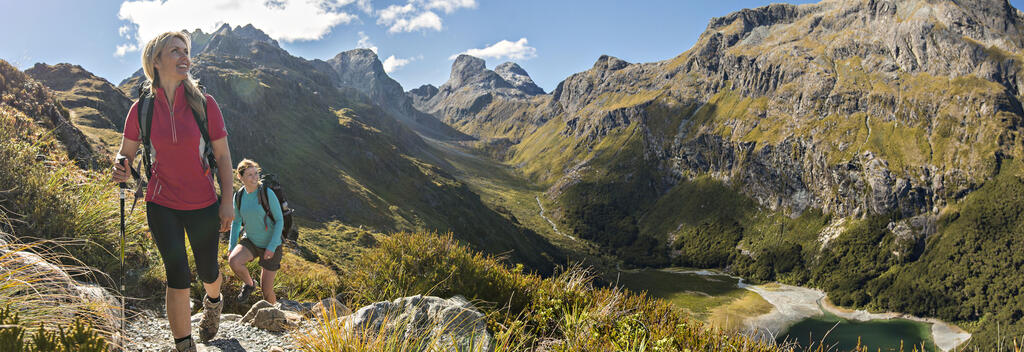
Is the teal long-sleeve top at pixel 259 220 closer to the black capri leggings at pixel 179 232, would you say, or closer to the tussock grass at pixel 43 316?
the tussock grass at pixel 43 316

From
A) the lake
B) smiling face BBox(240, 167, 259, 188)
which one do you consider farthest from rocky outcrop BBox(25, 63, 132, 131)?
the lake

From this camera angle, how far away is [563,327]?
7.49 meters

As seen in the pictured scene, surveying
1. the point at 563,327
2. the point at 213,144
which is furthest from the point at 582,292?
the point at 213,144

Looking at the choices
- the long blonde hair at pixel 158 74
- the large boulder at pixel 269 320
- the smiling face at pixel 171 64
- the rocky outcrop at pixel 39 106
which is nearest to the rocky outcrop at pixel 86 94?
the rocky outcrop at pixel 39 106

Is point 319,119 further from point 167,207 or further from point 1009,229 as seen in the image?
point 1009,229

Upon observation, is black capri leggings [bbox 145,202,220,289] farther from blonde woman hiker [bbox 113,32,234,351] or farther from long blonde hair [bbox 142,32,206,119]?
long blonde hair [bbox 142,32,206,119]

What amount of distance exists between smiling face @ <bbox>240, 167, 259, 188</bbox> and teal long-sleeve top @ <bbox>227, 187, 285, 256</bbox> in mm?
173

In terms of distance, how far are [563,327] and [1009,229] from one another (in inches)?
11298

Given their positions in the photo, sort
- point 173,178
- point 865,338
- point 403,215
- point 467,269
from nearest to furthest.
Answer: point 173,178
point 467,269
point 403,215
point 865,338

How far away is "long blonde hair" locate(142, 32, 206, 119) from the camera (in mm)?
5341

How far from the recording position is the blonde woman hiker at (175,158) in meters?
5.32

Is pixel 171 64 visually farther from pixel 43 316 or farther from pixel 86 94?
pixel 86 94

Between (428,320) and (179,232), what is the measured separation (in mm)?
3631

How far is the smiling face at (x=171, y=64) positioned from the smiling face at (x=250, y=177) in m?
3.33
